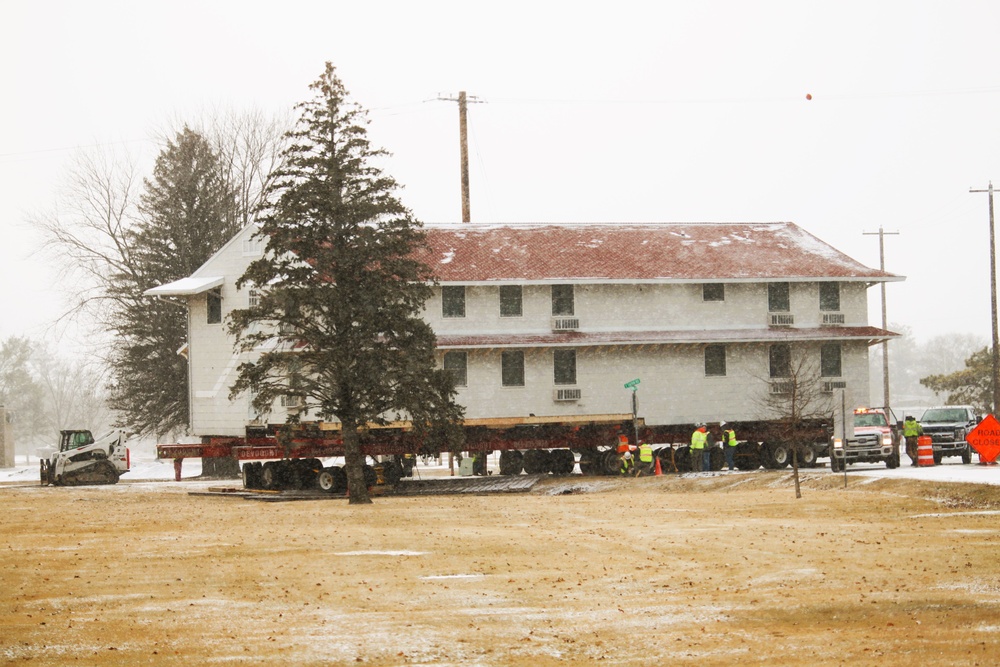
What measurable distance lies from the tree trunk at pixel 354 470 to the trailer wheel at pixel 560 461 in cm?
1229

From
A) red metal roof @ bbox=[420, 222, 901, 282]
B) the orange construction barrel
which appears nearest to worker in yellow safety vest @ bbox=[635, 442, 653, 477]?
red metal roof @ bbox=[420, 222, 901, 282]

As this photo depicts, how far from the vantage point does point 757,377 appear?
163 feet

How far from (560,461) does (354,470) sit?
12772 mm

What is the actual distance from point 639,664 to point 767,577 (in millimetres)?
5978

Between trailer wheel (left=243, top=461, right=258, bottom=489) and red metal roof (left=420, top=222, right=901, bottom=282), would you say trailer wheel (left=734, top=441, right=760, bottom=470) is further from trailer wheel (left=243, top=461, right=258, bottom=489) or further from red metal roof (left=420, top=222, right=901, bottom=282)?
trailer wheel (left=243, top=461, right=258, bottom=489)

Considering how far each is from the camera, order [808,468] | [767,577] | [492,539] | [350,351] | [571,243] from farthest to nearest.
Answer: [571,243], [808,468], [350,351], [492,539], [767,577]

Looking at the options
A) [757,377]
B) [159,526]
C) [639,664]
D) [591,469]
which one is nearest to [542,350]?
[591,469]

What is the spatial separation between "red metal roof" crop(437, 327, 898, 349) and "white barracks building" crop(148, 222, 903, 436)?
76mm

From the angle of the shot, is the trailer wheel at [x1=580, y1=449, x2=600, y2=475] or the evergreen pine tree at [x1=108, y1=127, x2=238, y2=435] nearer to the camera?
the trailer wheel at [x1=580, y1=449, x2=600, y2=475]

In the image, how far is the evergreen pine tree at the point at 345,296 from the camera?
120 ft

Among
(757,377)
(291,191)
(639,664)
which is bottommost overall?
(639,664)

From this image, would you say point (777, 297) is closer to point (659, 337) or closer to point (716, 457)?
point (659, 337)

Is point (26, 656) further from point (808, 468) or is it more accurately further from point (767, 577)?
point (808, 468)

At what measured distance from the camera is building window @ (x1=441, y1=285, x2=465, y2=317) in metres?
48.7
